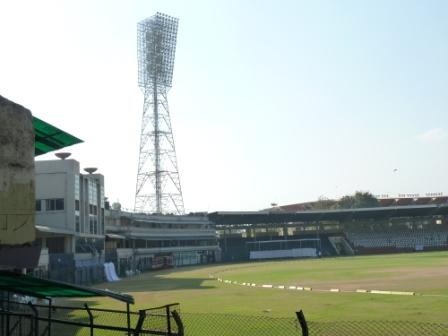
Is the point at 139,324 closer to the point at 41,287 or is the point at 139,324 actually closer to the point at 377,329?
the point at 41,287

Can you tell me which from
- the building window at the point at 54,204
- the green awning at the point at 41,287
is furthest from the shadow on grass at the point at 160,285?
the green awning at the point at 41,287

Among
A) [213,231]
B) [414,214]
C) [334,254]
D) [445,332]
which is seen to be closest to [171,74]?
[213,231]

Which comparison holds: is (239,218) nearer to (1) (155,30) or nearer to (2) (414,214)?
(2) (414,214)

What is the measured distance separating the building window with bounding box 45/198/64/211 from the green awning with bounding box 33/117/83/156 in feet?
172

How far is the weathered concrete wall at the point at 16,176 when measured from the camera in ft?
28.1

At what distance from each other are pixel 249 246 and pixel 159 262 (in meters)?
33.2

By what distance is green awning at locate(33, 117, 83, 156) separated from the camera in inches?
423

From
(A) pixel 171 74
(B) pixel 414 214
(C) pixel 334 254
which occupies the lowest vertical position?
(C) pixel 334 254

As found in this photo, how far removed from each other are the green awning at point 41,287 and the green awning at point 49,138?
2.67 m

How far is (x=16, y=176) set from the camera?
878 cm

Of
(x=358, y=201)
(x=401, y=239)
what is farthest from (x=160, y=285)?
(x=358, y=201)

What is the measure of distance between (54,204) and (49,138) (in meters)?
54.5

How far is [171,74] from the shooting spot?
98.6 m

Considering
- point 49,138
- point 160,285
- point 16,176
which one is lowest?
point 160,285
